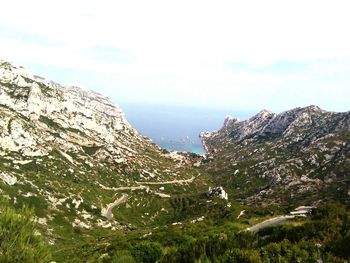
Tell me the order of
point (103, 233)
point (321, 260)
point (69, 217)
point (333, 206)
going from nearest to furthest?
point (321, 260)
point (333, 206)
point (103, 233)
point (69, 217)

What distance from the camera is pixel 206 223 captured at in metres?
89.1

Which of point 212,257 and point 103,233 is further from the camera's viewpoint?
point 103,233

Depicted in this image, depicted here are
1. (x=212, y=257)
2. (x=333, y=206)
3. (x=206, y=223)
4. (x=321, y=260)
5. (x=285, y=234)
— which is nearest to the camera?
(x=321, y=260)

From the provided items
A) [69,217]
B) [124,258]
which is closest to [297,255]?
[124,258]

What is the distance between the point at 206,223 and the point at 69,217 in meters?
118

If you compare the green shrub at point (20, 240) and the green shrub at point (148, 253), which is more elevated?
the green shrub at point (20, 240)

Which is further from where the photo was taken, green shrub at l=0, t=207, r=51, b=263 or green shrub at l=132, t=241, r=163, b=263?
green shrub at l=132, t=241, r=163, b=263

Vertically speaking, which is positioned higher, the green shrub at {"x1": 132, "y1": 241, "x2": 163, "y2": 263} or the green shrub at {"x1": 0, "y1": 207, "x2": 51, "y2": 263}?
the green shrub at {"x1": 0, "y1": 207, "x2": 51, "y2": 263}

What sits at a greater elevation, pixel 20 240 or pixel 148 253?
pixel 20 240

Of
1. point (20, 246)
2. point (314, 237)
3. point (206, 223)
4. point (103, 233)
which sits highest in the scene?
point (314, 237)

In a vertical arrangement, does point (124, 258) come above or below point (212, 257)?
below

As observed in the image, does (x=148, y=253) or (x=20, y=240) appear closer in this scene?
(x=20, y=240)

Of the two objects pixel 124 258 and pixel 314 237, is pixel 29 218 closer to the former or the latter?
pixel 124 258

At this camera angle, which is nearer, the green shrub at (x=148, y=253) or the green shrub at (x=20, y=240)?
the green shrub at (x=20, y=240)
